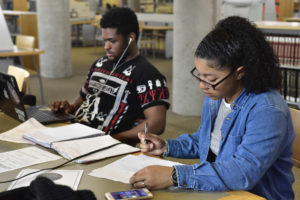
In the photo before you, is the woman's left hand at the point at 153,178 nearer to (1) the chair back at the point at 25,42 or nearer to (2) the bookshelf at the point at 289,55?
(2) the bookshelf at the point at 289,55

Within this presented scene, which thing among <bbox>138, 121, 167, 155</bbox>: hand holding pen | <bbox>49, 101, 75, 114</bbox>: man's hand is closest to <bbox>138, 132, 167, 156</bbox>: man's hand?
<bbox>138, 121, 167, 155</bbox>: hand holding pen

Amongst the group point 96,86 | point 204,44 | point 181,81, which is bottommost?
point 181,81

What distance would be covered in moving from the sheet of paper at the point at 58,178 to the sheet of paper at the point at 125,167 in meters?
0.06

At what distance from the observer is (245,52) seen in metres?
1.39

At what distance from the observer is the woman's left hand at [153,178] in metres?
1.33

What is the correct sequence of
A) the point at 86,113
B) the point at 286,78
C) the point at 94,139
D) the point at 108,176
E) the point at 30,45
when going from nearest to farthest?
the point at 108,176 < the point at 94,139 < the point at 86,113 < the point at 286,78 < the point at 30,45

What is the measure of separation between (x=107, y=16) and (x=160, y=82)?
48 cm

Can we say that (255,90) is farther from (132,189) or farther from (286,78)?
(286,78)

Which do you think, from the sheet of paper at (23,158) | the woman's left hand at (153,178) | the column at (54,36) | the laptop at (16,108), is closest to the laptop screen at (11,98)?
the laptop at (16,108)

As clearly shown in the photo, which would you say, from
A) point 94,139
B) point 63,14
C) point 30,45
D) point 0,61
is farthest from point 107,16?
point 63,14

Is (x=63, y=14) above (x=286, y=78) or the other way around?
above

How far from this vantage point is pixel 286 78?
13.4 ft

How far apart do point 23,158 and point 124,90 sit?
30.6 inches

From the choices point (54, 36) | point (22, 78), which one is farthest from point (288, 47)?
point (54, 36)
